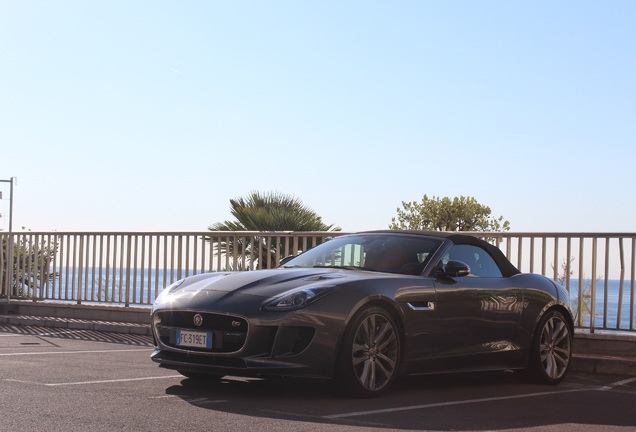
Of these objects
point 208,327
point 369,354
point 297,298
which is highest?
point 297,298

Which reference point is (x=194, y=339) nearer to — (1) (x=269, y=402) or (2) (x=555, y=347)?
(1) (x=269, y=402)

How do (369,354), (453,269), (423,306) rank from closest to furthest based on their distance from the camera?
1. (369,354)
2. (423,306)
3. (453,269)

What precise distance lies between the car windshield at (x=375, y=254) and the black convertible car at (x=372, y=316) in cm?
2

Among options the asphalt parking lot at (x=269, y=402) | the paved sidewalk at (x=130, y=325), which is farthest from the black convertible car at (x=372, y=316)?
the paved sidewalk at (x=130, y=325)

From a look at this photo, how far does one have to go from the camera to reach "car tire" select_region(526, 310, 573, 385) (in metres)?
9.54

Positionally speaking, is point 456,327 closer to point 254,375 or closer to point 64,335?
point 254,375

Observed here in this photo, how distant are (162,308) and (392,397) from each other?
2.01 meters

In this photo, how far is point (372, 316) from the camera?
8008mm

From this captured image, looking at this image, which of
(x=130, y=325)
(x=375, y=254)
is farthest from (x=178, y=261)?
(x=375, y=254)

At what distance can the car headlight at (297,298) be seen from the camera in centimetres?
767

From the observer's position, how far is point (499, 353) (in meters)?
9.20

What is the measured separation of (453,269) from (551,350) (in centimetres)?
172

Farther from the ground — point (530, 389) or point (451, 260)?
point (451, 260)

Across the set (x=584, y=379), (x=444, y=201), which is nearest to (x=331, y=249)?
(x=584, y=379)
